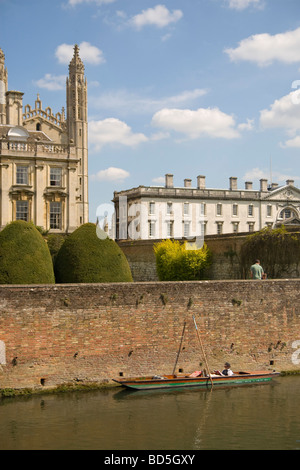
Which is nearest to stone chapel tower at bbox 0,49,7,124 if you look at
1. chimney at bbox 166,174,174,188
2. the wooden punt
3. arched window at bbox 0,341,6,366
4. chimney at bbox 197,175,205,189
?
chimney at bbox 166,174,174,188

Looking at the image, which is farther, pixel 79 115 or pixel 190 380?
pixel 79 115

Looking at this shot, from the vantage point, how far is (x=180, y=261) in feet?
113

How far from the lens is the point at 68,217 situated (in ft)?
142

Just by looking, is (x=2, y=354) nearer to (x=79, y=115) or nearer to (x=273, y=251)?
(x=273, y=251)

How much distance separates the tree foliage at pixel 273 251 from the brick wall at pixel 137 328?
6.30 meters

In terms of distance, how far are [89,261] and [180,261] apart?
13041mm

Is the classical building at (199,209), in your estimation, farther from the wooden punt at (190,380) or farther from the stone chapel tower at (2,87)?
the wooden punt at (190,380)

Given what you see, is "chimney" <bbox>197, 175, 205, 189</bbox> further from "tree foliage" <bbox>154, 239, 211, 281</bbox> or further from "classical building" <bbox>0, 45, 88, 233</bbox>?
"tree foliage" <bbox>154, 239, 211, 281</bbox>

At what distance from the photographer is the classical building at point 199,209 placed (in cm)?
6241

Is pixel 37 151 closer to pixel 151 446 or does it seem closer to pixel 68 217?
pixel 68 217

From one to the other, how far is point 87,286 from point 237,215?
48516 mm

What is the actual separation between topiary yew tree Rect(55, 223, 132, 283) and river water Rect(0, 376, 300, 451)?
474 centimetres

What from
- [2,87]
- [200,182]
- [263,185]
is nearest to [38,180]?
[2,87]
